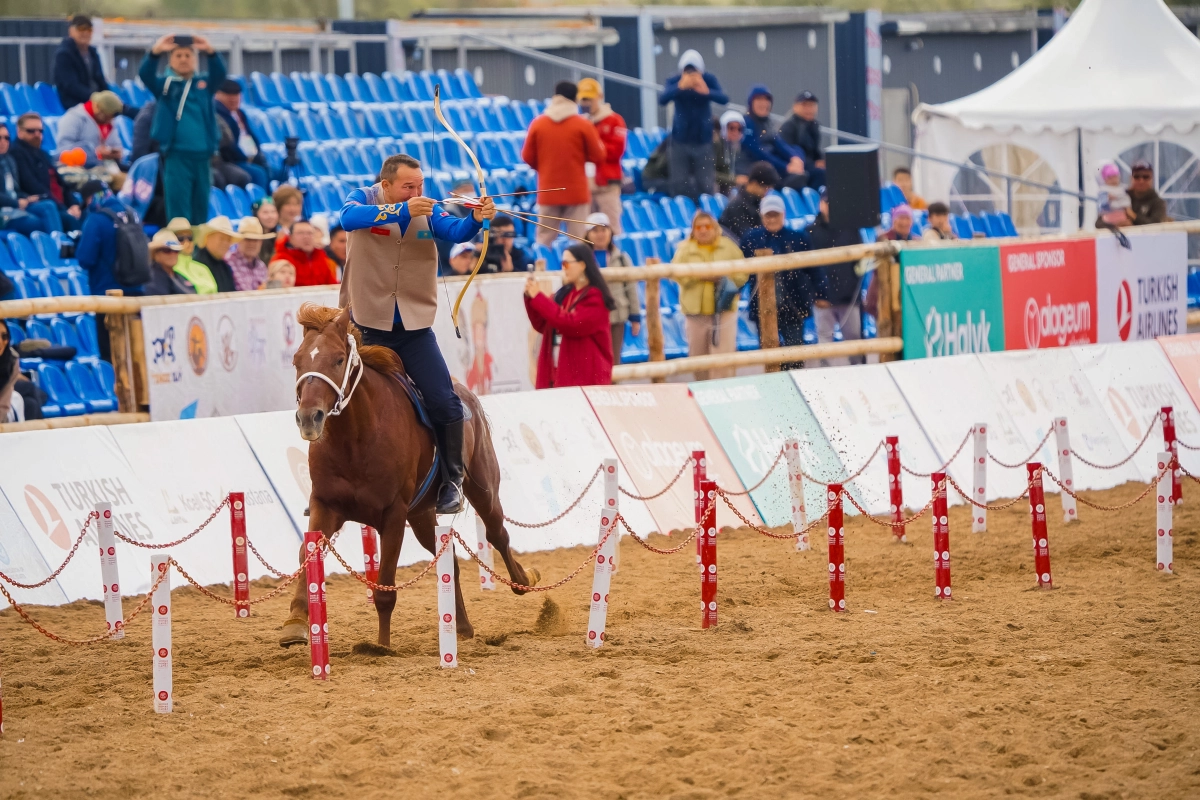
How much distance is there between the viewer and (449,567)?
824 centimetres

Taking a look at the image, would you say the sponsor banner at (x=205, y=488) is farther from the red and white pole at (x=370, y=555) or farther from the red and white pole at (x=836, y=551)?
the red and white pole at (x=836, y=551)

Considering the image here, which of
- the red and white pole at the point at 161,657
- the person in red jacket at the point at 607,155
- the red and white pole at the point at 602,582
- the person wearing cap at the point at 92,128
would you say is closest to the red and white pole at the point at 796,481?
the red and white pole at the point at 602,582

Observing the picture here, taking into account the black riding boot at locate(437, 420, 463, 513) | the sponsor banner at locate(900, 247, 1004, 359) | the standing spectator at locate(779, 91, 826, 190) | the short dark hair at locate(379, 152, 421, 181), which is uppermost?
the standing spectator at locate(779, 91, 826, 190)

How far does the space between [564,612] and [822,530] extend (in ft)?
14.8

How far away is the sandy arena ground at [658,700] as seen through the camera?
21.2 ft

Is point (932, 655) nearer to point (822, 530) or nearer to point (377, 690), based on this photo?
point (377, 690)

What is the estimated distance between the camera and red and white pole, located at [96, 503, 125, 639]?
30.4 ft

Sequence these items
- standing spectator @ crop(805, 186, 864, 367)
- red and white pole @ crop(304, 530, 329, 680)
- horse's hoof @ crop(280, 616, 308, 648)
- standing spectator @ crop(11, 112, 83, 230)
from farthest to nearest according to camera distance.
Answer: standing spectator @ crop(805, 186, 864, 367)
standing spectator @ crop(11, 112, 83, 230)
horse's hoof @ crop(280, 616, 308, 648)
red and white pole @ crop(304, 530, 329, 680)

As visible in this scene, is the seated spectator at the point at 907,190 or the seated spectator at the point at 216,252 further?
the seated spectator at the point at 907,190

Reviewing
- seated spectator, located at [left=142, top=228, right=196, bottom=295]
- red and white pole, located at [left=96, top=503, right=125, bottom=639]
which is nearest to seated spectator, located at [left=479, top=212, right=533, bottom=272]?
seated spectator, located at [left=142, top=228, right=196, bottom=295]

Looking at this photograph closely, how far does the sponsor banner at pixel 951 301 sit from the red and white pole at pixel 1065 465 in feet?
10.7

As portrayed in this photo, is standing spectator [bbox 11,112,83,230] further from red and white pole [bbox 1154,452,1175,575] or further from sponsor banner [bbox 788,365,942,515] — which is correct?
red and white pole [bbox 1154,452,1175,575]

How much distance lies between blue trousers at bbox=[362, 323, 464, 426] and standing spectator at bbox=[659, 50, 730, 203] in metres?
10.7

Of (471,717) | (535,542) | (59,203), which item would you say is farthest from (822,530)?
(59,203)
